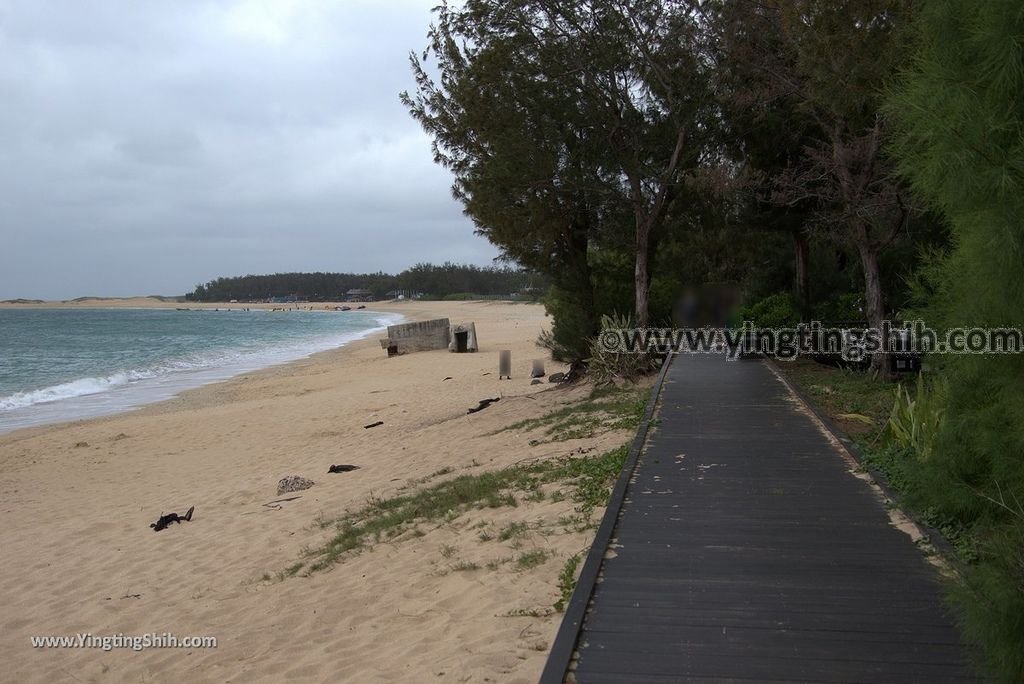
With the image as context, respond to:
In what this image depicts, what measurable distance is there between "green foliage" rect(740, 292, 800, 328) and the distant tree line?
77.2 m

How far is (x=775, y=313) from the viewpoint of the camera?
1684cm

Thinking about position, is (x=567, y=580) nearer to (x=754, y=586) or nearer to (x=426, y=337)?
(x=754, y=586)

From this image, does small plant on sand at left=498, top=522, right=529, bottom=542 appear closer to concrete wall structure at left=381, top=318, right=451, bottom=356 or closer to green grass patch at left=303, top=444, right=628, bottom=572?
green grass patch at left=303, top=444, right=628, bottom=572

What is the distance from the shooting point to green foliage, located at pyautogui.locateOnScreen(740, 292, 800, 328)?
1673 cm

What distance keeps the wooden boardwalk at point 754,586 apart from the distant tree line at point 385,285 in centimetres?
8790

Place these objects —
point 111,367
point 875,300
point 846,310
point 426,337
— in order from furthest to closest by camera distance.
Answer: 1. point 111,367
2. point 426,337
3. point 846,310
4. point 875,300

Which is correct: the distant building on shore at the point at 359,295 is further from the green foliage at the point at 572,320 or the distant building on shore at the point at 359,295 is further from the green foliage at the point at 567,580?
the green foliage at the point at 567,580

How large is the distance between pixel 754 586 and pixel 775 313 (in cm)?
1296

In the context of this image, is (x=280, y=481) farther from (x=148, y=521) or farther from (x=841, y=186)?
(x=841, y=186)

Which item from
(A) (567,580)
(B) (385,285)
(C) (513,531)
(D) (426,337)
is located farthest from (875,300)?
(B) (385,285)

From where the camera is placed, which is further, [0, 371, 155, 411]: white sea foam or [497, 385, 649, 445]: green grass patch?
[0, 371, 155, 411]: white sea foam

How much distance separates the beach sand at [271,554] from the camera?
16.5 feet

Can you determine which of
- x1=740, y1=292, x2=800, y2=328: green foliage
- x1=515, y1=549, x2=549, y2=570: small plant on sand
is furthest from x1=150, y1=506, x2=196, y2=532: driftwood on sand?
x1=740, y1=292, x2=800, y2=328: green foliage


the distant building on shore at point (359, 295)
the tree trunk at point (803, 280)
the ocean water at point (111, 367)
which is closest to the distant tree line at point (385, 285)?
the distant building on shore at point (359, 295)
